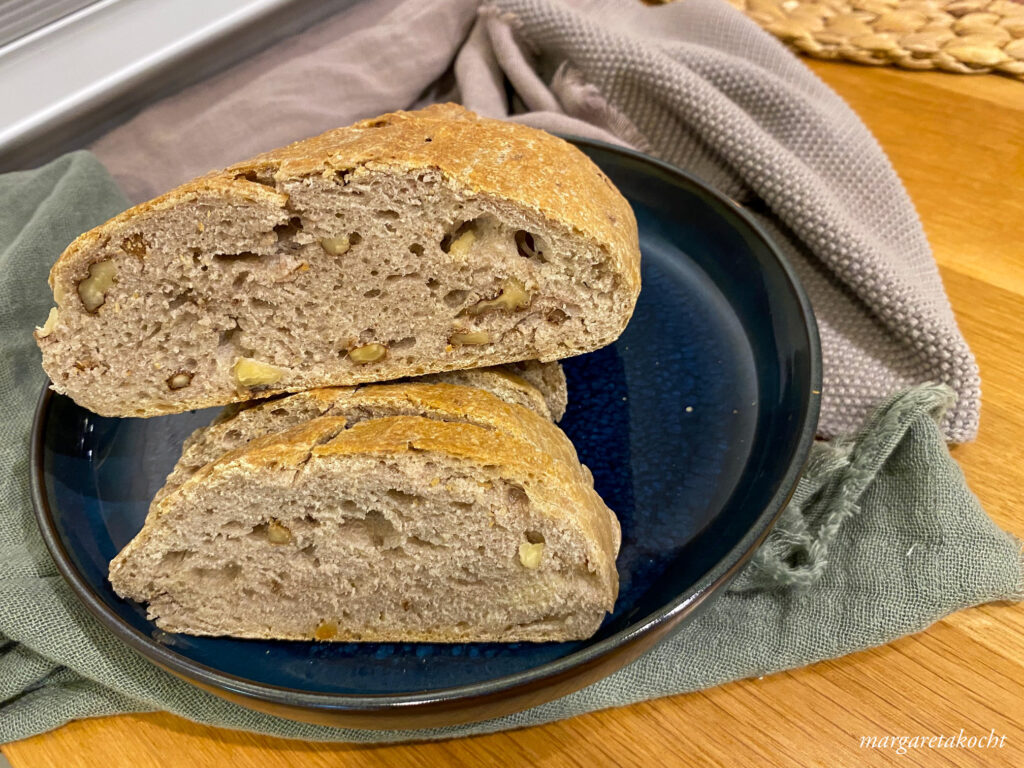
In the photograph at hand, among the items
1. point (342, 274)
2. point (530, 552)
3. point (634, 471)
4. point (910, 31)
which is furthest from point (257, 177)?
point (910, 31)

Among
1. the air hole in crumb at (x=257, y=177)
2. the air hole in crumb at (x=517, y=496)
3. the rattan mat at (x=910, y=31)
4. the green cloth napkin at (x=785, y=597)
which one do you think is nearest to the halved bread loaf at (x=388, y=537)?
the air hole in crumb at (x=517, y=496)

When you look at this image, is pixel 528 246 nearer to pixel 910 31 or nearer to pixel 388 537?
pixel 388 537

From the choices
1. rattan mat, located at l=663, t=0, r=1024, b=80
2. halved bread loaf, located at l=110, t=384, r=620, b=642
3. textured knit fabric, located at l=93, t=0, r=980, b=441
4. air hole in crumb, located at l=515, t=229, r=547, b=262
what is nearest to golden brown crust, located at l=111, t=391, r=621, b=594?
halved bread loaf, located at l=110, t=384, r=620, b=642

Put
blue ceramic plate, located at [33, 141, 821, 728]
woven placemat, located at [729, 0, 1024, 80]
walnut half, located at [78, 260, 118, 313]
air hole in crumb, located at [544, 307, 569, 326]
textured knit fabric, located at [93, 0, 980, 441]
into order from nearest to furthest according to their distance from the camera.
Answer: blue ceramic plate, located at [33, 141, 821, 728], walnut half, located at [78, 260, 118, 313], air hole in crumb, located at [544, 307, 569, 326], textured knit fabric, located at [93, 0, 980, 441], woven placemat, located at [729, 0, 1024, 80]

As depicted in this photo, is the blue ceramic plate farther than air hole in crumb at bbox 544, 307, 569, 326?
No

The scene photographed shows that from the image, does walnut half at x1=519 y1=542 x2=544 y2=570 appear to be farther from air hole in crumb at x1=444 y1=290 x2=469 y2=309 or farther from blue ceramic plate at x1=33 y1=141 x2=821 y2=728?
air hole in crumb at x1=444 y1=290 x2=469 y2=309

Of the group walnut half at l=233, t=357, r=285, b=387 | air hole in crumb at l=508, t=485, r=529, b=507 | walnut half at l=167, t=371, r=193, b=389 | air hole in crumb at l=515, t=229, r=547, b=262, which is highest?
air hole in crumb at l=515, t=229, r=547, b=262

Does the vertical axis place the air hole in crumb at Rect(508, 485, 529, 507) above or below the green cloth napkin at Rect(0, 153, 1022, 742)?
above

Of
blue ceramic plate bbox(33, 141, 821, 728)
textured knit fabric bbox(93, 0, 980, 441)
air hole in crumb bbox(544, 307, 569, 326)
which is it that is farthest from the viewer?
textured knit fabric bbox(93, 0, 980, 441)
